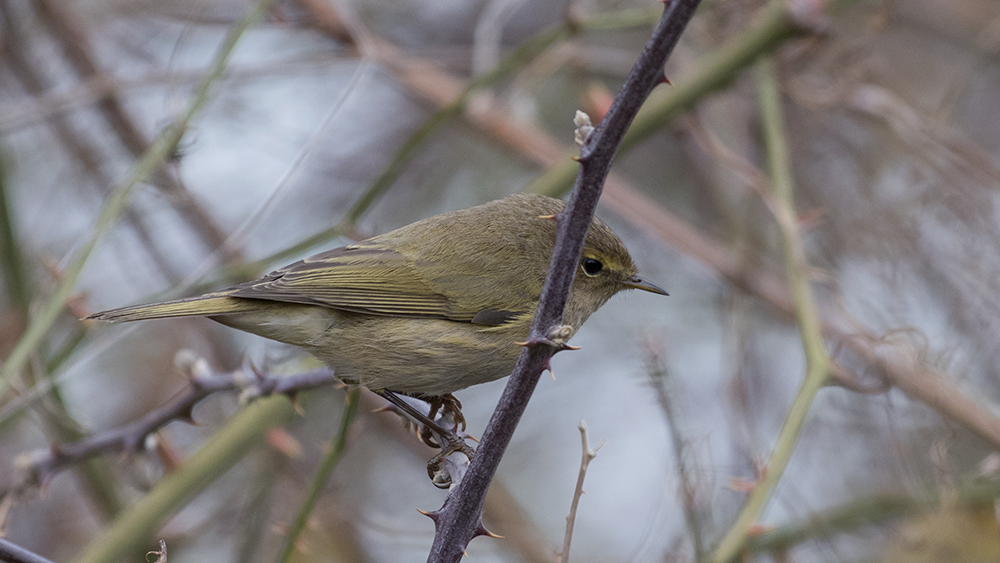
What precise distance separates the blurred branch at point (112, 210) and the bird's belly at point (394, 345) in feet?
1.96

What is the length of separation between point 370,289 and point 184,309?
2.49 feet

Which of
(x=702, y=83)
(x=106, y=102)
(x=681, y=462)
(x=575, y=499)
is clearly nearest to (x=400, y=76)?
(x=106, y=102)

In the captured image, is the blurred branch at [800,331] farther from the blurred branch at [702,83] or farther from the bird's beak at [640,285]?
the bird's beak at [640,285]

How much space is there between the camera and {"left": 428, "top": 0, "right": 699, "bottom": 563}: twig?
5.13 ft

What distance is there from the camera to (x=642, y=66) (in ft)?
5.13

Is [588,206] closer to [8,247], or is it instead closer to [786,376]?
[8,247]

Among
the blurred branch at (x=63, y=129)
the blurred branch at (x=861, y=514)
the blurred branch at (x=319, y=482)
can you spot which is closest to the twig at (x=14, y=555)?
the blurred branch at (x=319, y=482)

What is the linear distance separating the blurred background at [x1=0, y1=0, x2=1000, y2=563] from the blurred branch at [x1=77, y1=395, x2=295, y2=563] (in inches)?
5.4

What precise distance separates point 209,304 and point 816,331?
266 centimetres

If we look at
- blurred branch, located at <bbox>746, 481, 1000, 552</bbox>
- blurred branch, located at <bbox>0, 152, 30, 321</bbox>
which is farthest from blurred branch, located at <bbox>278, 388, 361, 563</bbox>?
blurred branch, located at <bbox>0, 152, 30, 321</bbox>

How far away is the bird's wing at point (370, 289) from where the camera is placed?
346 centimetres

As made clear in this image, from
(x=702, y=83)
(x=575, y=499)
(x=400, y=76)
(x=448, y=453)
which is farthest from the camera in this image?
(x=400, y=76)

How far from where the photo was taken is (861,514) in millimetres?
3881

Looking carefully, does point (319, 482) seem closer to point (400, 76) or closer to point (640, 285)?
point (640, 285)
